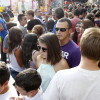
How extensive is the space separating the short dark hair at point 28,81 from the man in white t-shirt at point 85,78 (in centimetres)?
51

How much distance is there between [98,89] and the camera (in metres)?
1.23

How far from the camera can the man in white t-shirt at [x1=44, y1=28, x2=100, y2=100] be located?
4.02ft

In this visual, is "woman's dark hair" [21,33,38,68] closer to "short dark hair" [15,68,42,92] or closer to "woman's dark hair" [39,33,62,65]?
"woman's dark hair" [39,33,62,65]

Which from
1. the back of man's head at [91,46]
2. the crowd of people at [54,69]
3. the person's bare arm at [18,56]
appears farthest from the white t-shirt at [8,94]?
the person's bare arm at [18,56]

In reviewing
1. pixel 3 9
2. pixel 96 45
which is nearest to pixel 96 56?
pixel 96 45

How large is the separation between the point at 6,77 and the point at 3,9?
9122mm

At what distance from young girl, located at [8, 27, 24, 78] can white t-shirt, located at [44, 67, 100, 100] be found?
5.74 feet

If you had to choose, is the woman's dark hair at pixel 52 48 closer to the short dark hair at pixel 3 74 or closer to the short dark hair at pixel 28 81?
the short dark hair at pixel 28 81

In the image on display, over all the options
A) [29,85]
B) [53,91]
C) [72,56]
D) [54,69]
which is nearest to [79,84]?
[53,91]

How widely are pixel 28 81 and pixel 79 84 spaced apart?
681 millimetres

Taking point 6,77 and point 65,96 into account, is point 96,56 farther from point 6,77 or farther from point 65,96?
point 6,77

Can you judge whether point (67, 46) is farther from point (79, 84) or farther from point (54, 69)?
point (79, 84)

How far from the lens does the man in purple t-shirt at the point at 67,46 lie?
2354mm

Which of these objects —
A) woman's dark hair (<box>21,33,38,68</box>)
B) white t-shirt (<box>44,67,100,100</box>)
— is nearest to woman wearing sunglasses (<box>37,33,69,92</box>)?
woman's dark hair (<box>21,33,38,68</box>)
